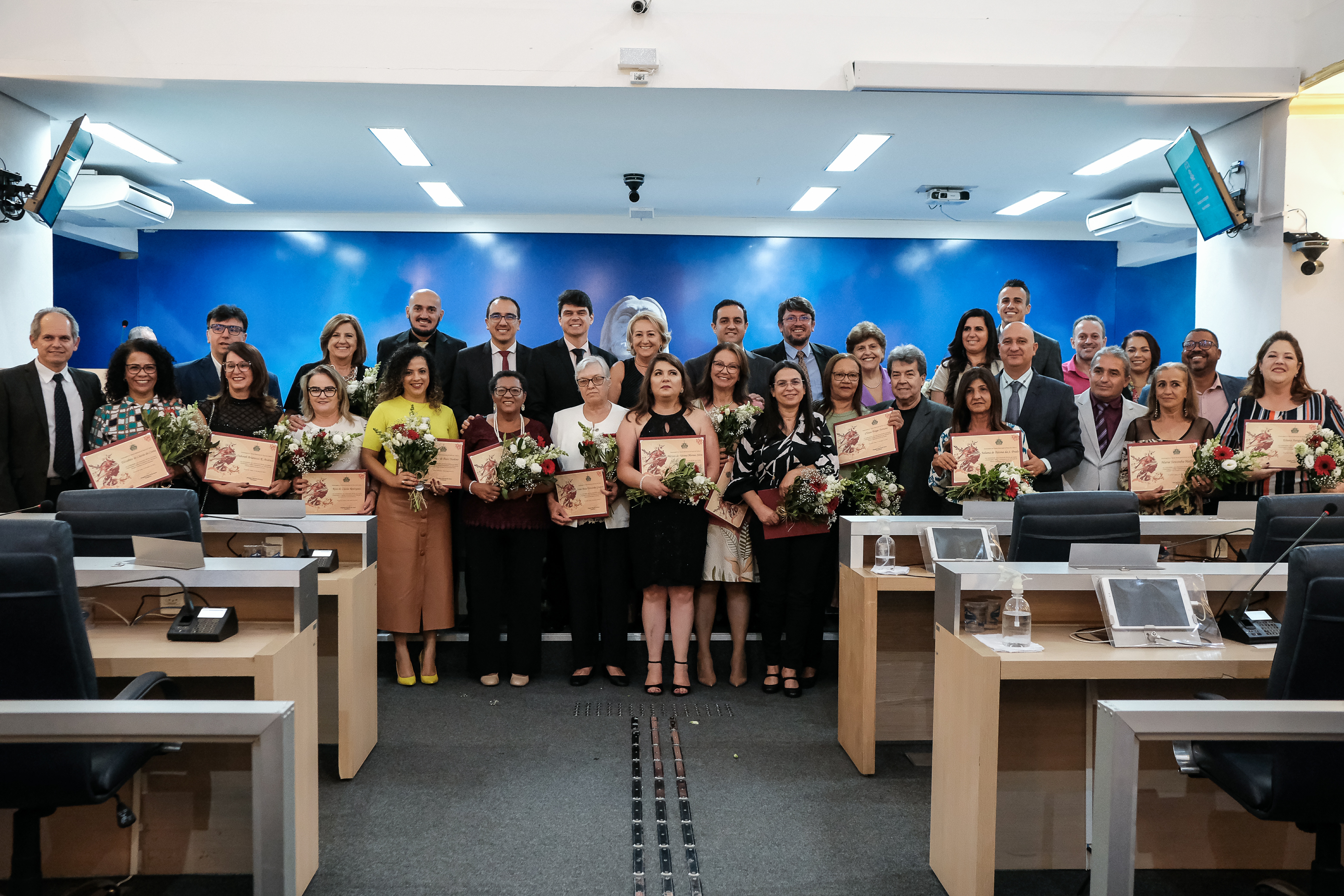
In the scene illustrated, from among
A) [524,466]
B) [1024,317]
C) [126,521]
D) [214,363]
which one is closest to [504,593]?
[524,466]

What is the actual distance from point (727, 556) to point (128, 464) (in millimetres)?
2905

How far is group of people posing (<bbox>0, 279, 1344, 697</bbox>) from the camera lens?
4719 mm

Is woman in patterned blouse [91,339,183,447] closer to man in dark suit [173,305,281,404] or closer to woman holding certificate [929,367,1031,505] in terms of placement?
man in dark suit [173,305,281,404]

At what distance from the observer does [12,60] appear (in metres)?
5.56

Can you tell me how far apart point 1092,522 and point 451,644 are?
389cm

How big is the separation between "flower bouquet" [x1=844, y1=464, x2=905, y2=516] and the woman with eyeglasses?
0.65m

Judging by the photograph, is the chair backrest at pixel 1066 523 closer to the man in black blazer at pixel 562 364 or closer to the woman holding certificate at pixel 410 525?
the woman holding certificate at pixel 410 525

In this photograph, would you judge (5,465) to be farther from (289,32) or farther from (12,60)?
(289,32)

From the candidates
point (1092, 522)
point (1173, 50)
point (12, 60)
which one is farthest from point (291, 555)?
point (1173, 50)

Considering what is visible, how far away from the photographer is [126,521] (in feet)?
10.3

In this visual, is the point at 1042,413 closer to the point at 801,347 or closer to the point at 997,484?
the point at 997,484

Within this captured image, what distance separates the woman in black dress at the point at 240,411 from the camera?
15.1ft

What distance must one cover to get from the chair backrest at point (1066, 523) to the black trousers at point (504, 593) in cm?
258

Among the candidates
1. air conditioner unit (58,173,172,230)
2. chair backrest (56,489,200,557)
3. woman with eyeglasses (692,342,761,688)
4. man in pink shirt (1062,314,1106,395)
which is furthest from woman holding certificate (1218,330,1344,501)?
air conditioner unit (58,173,172,230)
